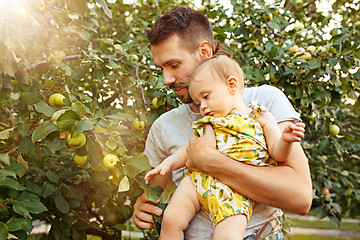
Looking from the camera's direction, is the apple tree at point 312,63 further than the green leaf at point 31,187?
Yes

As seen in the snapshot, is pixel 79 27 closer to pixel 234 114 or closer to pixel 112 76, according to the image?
pixel 112 76

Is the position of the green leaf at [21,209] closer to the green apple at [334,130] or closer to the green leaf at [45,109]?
the green leaf at [45,109]

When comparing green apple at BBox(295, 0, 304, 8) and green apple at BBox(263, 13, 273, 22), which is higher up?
green apple at BBox(295, 0, 304, 8)

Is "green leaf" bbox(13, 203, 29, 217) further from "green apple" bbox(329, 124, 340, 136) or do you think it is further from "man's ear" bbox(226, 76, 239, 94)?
"green apple" bbox(329, 124, 340, 136)

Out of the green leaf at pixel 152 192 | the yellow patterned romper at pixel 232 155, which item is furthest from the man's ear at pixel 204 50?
the green leaf at pixel 152 192

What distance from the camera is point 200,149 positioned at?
55.9 inches

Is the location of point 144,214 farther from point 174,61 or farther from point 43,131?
point 174,61

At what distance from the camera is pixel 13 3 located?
146cm

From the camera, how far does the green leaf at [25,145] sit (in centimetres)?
174

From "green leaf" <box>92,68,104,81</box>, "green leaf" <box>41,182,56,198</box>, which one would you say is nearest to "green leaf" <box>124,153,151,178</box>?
"green leaf" <box>41,182,56,198</box>

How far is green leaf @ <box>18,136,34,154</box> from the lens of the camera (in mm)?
1736

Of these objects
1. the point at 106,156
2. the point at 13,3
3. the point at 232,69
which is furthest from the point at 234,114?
the point at 13,3

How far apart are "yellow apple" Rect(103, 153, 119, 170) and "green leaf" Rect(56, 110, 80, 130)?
0.69 feet

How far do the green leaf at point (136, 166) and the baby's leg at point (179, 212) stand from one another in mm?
174
